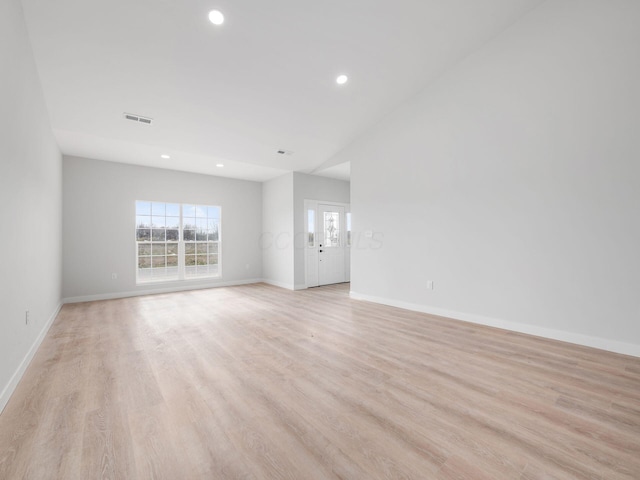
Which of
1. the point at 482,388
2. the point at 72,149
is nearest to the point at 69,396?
the point at 482,388

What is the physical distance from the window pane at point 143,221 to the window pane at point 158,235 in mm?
179

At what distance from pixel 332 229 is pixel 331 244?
394 millimetres

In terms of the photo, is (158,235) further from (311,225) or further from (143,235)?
(311,225)

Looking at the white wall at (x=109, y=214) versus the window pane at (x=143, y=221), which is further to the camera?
the window pane at (x=143, y=221)

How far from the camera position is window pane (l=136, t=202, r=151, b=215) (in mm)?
6348

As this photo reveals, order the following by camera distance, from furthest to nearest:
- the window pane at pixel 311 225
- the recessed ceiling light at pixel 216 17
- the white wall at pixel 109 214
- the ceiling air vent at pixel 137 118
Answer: the window pane at pixel 311 225 < the white wall at pixel 109 214 < the ceiling air vent at pixel 137 118 < the recessed ceiling light at pixel 216 17

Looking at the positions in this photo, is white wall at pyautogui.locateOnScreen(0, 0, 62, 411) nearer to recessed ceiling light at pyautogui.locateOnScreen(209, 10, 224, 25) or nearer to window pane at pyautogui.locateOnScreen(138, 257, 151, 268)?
recessed ceiling light at pyautogui.locateOnScreen(209, 10, 224, 25)

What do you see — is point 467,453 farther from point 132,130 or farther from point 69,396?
point 132,130

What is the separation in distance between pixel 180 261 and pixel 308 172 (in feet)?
12.2

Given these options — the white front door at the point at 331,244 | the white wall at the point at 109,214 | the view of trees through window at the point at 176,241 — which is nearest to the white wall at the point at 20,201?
the white wall at the point at 109,214

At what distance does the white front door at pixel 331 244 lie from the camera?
7.31m

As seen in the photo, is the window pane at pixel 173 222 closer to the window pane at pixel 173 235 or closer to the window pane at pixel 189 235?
the window pane at pixel 173 235

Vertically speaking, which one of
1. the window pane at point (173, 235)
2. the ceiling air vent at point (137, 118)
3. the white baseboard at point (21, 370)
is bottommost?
the white baseboard at point (21, 370)

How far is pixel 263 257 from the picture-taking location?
8.07m
